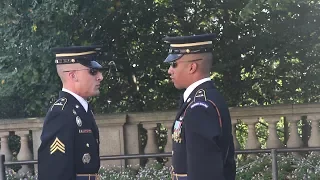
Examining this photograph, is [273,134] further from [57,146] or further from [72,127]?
[57,146]

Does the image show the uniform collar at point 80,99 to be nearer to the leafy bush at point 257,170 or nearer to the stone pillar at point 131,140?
the leafy bush at point 257,170

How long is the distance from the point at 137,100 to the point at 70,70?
5334mm

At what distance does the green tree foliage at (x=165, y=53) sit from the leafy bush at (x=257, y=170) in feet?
4.32

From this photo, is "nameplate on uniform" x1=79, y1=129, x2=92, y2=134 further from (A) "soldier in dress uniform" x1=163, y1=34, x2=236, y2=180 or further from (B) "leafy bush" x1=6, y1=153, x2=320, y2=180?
(B) "leafy bush" x1=6, y1=153, x2=320, y2=180

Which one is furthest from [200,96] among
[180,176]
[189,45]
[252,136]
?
[252,136]

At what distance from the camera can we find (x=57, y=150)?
3896mm

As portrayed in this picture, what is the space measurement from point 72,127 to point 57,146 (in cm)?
19

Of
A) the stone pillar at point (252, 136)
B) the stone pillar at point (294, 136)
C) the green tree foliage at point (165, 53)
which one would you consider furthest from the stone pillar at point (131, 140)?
the stone pillar at point (294, 136)

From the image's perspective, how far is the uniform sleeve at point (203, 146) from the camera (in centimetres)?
346

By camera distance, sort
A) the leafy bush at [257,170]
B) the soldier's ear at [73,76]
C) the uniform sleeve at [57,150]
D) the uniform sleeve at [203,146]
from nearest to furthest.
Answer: the uniform sleeve at [203,146] < the uniform sleeve at [57,150] < the soldier's ear at [73,76] < the leafy bush at [257,170]

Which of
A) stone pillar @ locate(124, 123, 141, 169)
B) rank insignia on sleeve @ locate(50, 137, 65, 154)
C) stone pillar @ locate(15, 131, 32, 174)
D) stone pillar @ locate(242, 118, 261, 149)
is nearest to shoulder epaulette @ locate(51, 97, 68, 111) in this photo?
rank insignia on sleeve @ locate(50, 137, 65, 154)

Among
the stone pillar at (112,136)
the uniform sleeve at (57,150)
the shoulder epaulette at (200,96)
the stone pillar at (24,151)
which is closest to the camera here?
the shoulder epaulette at (200,96)

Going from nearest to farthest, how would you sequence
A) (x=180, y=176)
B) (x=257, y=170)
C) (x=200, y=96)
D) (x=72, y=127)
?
(x=200, y=96) → (x=180, y=176) → (x=72, y=127) → (x=257, y=170)

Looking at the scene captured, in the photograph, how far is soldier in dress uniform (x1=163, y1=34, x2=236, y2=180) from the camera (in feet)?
11.4
